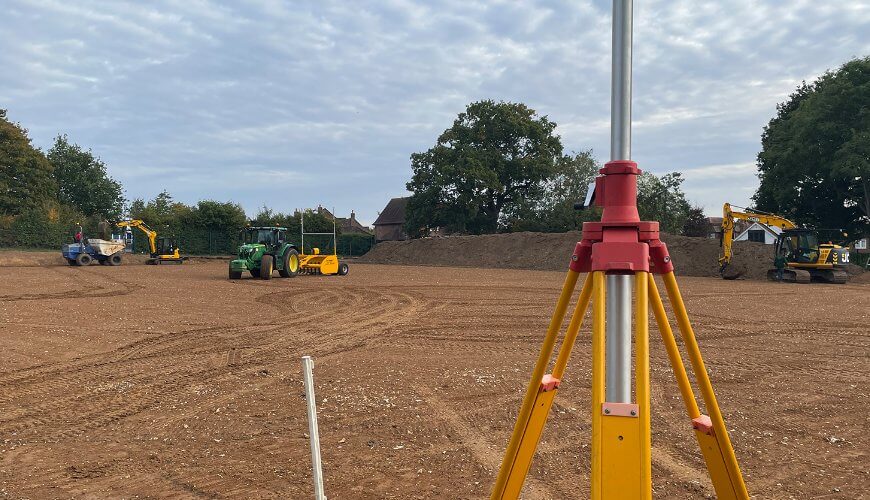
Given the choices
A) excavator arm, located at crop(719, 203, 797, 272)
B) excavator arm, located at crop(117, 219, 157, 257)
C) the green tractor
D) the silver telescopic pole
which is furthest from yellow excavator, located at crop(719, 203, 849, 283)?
excavator arm, located at crop(117, 219, 157, 257)

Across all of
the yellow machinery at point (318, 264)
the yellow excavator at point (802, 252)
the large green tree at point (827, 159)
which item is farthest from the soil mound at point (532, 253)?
the yellow machinery at point (318, 264)

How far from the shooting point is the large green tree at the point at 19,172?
56688 mm

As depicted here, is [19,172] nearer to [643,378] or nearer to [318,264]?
[318,264]

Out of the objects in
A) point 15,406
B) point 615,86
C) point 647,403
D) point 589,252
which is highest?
point 615,86

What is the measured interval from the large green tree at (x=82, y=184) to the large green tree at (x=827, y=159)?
214 feet

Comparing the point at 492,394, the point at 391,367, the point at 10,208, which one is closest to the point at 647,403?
the point at 492,394

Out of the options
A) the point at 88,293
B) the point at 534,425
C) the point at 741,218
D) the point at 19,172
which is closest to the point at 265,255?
the point at 88,293

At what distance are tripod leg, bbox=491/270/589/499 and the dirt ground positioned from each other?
6.21 feet

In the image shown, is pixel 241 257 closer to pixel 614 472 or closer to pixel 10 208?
pixel 614 472

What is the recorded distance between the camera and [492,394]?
7.34m

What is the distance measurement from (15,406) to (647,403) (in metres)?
7.29

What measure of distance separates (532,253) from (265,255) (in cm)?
2570

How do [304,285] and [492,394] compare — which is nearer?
[492,394]

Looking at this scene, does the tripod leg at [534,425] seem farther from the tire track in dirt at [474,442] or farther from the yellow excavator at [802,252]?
the yellow excavator at [802,252]
